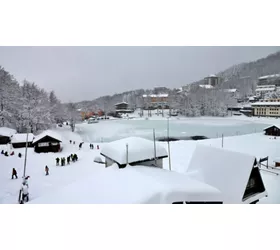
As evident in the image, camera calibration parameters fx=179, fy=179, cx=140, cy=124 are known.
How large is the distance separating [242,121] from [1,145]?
61.1 feet

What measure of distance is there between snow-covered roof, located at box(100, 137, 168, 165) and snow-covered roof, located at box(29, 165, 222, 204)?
27 cm

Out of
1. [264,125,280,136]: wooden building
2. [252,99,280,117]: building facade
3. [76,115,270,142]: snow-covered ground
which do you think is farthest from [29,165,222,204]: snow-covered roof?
[264,125,280,136]: wooden building

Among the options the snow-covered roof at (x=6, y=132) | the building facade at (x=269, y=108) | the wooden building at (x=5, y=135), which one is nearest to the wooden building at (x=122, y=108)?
the building facade at (x=269, y=108)

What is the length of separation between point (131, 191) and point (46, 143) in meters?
7.56

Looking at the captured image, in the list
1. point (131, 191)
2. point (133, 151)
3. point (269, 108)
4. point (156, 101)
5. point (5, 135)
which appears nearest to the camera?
point (131, 191)

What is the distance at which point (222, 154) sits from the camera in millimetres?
3240

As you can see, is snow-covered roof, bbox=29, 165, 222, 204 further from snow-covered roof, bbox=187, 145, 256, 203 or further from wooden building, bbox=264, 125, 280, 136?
wooden building, bbox=264, 125, 280, 136

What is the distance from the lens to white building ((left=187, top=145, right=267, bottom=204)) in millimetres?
2800

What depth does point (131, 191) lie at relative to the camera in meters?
1.89

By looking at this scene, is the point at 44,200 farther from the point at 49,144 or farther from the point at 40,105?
the point at 40,105

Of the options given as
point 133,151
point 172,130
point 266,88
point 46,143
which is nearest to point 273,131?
point 266,88

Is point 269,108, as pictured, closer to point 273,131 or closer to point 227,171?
point 273,131

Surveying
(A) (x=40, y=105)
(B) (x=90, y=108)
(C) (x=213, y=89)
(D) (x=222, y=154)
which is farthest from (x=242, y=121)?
(B) (x=90, y=108)

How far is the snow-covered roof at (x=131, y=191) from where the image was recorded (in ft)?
5.92
